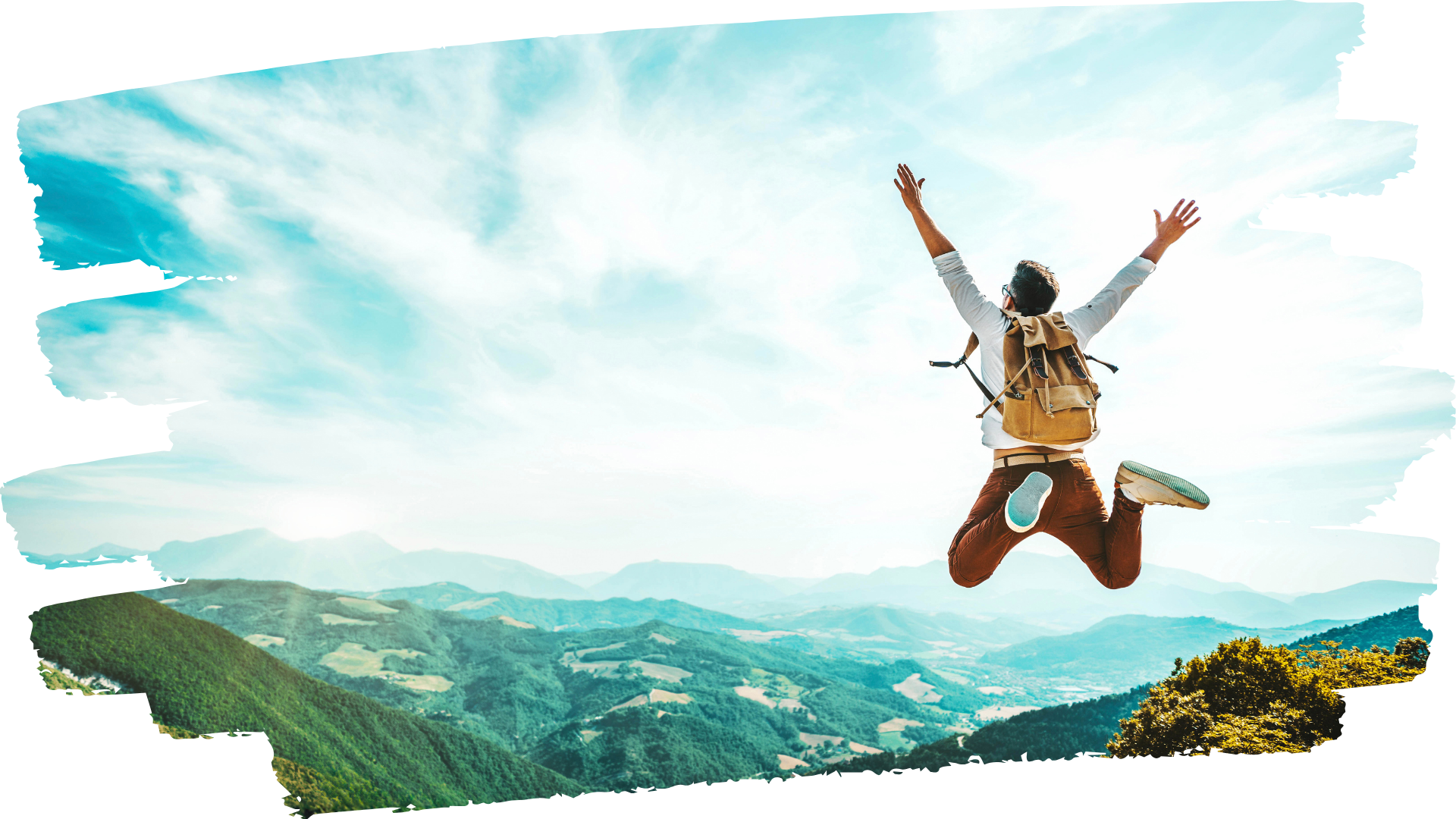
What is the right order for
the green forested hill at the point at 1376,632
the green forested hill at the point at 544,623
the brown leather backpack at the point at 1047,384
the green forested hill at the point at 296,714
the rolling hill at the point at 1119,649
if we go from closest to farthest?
the brown leather backpack at the point at 1047,384, the green forested hill at the point at 1376,632, the green forested hill at the point at 296,714, the rolling hill at the point at 1119,649, the green forested hill at the point at 544,623

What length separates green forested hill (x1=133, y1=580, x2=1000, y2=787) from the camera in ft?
295

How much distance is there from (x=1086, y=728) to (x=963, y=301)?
5637 centimetres

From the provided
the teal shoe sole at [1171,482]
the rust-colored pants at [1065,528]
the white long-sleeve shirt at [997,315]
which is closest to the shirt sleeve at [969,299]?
the white long-sleeve shirt at [997,315]

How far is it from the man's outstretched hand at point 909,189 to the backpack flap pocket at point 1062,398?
52.8 inches

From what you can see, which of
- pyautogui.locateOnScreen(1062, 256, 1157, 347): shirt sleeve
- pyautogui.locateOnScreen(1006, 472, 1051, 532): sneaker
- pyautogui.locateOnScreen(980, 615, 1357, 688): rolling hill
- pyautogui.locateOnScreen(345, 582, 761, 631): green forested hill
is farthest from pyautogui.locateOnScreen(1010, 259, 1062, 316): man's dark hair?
pyautogui.locateOnScreen(345, 582, 761, 631): green forested hill

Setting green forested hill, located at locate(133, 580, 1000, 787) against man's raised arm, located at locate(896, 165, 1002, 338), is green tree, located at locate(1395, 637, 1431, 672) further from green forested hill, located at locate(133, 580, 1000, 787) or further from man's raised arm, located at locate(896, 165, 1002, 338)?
green forested hill, located at locate(133, 580, 1000, 787)

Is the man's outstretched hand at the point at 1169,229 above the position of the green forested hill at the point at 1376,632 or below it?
above

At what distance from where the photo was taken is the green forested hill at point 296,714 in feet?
143

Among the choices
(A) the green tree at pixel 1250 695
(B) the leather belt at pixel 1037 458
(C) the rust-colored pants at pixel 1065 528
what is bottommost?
(A) the green tree at pixel 1250 695

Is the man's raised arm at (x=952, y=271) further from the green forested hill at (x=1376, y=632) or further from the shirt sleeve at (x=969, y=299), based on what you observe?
the green forested hill at (x=1376, y=632)

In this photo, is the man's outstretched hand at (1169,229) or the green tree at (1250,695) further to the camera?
the green tree at (1250,695)

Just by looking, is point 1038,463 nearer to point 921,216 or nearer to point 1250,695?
point 921,216

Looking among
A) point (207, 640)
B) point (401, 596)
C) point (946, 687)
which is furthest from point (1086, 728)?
point (401, 596)

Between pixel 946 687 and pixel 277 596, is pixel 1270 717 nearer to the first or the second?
pixel 946 687
